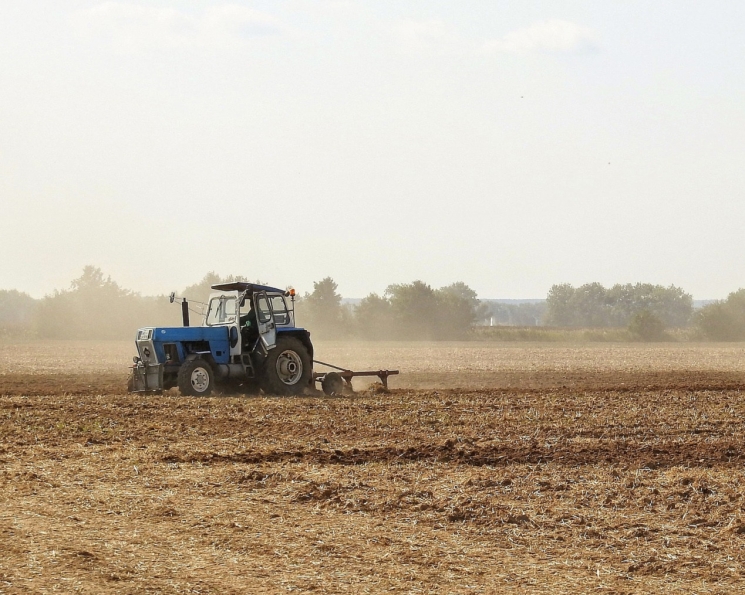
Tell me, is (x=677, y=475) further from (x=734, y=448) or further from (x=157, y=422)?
(x=157, y=422)

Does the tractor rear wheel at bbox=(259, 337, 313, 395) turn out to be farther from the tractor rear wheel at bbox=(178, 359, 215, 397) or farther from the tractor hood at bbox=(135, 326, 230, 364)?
the tractor rear wheel at bbox=(178, 359, 215, 397)

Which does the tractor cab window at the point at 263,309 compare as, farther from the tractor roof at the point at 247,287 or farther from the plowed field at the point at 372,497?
the plowed field at the point at 372,497

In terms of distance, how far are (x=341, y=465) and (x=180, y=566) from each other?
14.3ft

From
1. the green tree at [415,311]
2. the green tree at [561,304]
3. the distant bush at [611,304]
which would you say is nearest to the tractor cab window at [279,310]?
the green tree at [415,311]

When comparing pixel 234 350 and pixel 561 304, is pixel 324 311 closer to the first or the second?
pixel 234 350

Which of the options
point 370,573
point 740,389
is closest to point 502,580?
point 370,573

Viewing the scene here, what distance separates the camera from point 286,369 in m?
20.3

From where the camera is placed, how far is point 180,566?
7070mm

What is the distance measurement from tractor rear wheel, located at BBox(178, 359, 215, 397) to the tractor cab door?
4.41ft

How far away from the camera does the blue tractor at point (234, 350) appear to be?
19656mm

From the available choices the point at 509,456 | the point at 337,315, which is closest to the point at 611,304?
the point at 337,315

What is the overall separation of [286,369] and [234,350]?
4.05 feet

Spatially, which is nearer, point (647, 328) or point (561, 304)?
point (647, 328)

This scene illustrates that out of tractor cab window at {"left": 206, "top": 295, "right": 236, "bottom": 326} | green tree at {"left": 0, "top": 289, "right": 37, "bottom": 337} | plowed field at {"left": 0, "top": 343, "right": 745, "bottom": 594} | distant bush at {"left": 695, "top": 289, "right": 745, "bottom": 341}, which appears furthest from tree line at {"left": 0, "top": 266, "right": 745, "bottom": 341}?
green tree at {"left": 0, "top": 289, "right": 37, "bottom": 337}
